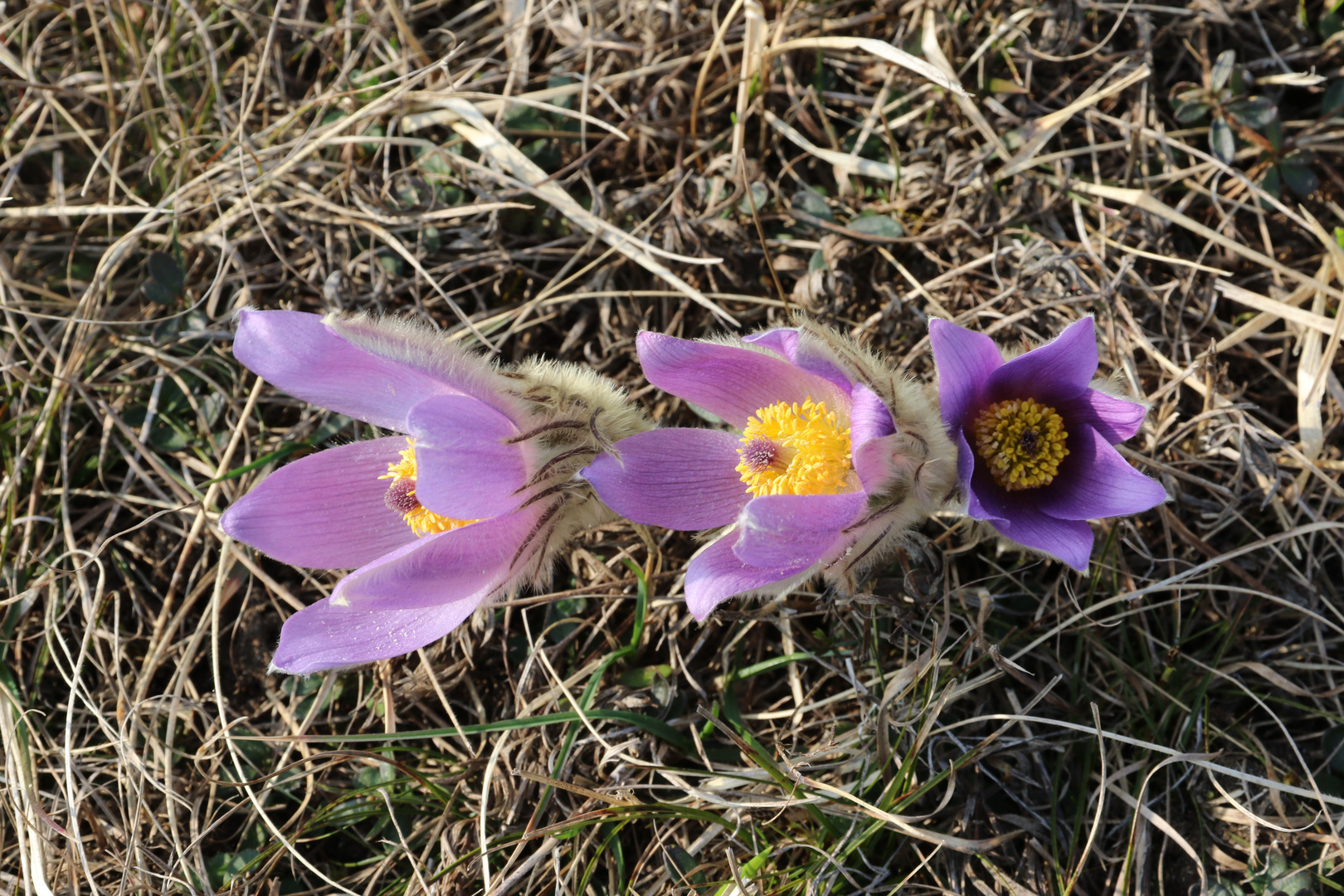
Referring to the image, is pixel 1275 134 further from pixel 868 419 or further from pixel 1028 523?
pixel 868 419

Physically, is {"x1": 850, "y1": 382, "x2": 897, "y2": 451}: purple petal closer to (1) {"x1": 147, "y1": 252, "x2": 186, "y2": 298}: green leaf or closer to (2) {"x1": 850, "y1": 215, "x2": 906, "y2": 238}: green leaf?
(2) {"x1": 850, "y1": 215, "x2": 906, "y2": 238}: green leaf

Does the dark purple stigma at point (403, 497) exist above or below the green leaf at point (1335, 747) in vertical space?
above

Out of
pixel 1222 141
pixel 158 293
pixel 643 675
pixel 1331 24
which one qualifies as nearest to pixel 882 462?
pixel 643 675

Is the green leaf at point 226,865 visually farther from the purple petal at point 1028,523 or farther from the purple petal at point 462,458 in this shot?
the purple petal at point 1028,523

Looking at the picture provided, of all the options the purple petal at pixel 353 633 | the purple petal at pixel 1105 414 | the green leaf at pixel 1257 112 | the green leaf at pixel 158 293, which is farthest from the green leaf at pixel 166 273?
the green leaf at pixel 1257 112

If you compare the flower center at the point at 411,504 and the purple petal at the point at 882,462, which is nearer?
the purple petal at the point at 882,462

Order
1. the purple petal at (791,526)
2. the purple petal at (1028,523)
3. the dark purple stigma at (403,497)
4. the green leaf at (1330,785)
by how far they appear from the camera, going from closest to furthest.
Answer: the purple petal at (791,526)
the purple petal at (1028,523)
the dark purple stigma at (403,497)
the green leaf at (1330,785)

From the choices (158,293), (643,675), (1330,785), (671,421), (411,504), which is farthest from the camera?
(158,293)

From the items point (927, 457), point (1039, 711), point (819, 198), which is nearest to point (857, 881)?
point (1039, 711)
